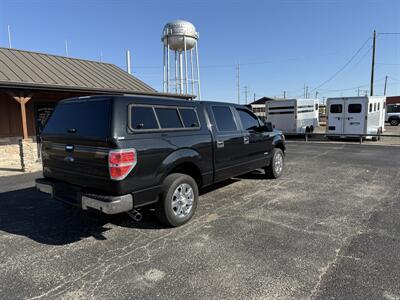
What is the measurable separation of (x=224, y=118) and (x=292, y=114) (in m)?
13.8

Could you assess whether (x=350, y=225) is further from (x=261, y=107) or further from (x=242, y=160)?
(x=261, y=107)

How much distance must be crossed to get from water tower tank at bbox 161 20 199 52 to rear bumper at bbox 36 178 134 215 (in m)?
21.8

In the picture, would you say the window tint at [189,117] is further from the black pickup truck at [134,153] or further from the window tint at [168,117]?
the window tint at [168,117]

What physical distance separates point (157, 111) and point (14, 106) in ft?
33.0

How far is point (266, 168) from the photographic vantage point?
6906 mm

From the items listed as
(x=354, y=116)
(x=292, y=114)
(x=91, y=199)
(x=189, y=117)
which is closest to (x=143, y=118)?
(x=189, y=117)

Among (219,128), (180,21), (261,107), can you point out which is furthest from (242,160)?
(261,107)

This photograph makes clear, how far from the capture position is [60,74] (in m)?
12.0

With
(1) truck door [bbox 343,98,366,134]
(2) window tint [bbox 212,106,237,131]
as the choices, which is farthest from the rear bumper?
(1) truck door [bbox 343,98,366,134]

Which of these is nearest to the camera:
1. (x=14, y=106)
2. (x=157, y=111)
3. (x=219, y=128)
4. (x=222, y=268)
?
(x=222, y=268)

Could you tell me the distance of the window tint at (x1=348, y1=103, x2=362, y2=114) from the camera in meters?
15.5

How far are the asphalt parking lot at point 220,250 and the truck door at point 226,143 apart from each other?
1.98 feet

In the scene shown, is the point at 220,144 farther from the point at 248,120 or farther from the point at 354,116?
the point at 354,116

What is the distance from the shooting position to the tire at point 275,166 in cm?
685
